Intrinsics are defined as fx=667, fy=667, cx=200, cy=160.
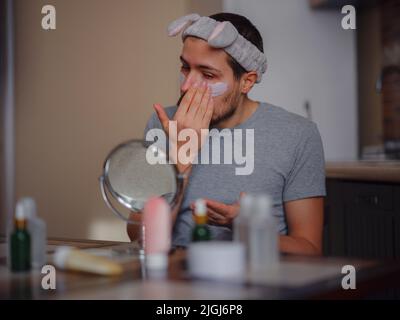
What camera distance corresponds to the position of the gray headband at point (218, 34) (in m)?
1.62

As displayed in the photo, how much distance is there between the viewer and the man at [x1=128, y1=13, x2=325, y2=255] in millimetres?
1646

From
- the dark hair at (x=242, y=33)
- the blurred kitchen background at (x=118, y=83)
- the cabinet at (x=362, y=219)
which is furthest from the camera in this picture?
the blurred kitchen background at (x=118, y=83)

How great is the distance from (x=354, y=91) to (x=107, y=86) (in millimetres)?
1285

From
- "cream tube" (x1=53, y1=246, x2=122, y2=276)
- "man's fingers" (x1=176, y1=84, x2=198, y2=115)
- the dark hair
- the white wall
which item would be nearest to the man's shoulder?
the dark hair

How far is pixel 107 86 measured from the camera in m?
3.07

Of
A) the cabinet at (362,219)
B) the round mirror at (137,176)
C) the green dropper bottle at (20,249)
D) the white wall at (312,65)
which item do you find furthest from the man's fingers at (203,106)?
the white wall at (312,65)

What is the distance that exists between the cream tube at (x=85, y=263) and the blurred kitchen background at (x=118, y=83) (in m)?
1.79

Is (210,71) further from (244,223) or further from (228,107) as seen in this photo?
(244,223)

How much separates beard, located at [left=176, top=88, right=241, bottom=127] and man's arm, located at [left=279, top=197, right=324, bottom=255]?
0.29 metres

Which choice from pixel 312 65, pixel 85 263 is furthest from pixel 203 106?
pixel 312 65

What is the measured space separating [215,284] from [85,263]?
237 millimetres

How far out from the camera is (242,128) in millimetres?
1778

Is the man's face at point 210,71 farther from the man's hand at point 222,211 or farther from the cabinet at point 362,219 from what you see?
the cabinet at point 362,219
